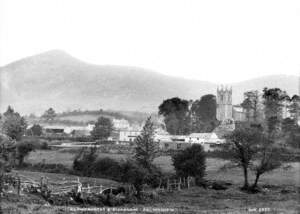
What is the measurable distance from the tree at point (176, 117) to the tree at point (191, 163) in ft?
214

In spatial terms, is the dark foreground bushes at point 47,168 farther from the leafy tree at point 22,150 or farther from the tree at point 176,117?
the tree at point 176,117

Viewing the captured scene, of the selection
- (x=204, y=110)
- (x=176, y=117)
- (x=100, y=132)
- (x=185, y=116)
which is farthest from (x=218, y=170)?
(x=204, y=110)

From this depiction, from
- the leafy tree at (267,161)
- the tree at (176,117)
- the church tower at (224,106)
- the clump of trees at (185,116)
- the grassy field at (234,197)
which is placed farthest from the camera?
the church tower at (224,106)

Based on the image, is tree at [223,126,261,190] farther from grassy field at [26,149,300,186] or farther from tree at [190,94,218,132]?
tree at [190,94,218,132]

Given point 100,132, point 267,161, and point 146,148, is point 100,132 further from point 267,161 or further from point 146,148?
point 267,161

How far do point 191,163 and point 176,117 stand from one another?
74671 mm

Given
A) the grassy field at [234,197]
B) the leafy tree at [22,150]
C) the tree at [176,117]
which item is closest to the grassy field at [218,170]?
the grassy field at [234,197]

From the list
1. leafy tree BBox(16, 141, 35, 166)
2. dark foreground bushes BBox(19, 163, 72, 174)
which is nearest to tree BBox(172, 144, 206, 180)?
dark foreground bushes BBox(19, 163, 72, 174)

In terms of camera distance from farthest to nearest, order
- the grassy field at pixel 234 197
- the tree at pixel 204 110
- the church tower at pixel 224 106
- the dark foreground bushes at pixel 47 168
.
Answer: the church tower at pixel 224 106 < the tree at pixel 204 110 < the dark foreground bushes at pixel 47 168 < the grassy field at pixel 234 197

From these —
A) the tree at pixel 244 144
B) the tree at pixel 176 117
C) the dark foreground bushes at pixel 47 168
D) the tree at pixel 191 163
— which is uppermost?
the tree at pixel 176 117

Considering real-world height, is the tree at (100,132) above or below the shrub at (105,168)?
above

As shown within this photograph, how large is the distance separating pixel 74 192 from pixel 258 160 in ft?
126

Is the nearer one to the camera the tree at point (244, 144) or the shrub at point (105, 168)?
the tree at point (244, 144)

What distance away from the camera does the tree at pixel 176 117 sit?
383ft
